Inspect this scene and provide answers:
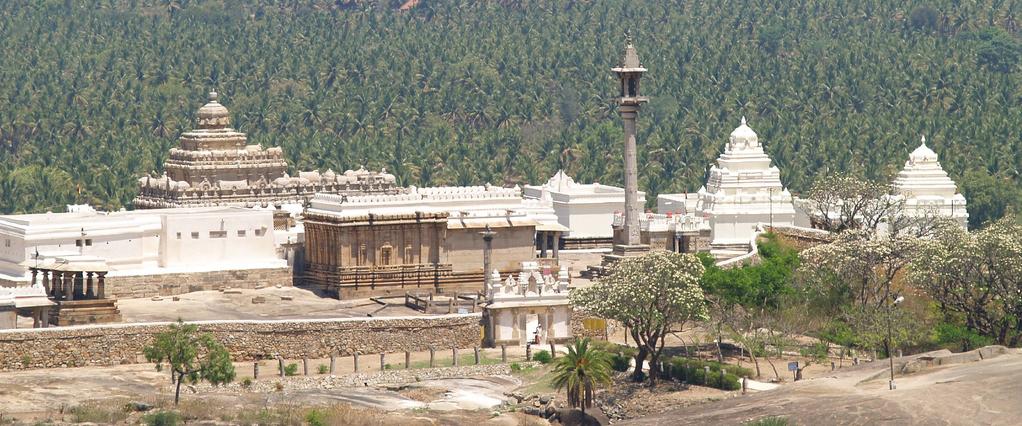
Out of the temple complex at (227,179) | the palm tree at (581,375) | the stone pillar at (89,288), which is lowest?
the palm tree at (581,375)

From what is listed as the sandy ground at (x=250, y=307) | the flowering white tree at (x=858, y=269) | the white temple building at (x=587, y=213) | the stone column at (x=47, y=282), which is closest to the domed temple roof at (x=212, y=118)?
the white temple building at (x=587, y=213)

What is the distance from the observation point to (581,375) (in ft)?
270

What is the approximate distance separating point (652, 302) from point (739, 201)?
102ft

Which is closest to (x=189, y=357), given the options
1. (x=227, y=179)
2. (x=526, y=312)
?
(x=526, y=312)

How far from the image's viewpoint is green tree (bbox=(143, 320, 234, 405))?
8250cm

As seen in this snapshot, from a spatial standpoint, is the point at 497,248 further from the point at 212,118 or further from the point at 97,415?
the point at 97,415

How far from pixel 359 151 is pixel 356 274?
60.4m

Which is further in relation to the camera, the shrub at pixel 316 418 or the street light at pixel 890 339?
the shrub at pixel 316 418

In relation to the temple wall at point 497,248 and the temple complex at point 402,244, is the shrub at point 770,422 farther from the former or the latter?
the temple wall at point 497,248

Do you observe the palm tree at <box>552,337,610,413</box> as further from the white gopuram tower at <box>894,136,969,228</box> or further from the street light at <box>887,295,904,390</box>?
the white gopuram tower at <box>894,136,969,228</box>

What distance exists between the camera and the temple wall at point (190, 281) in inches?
3873

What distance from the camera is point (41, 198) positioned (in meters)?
140

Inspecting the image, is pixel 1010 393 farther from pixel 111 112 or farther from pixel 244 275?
pixel 111 112

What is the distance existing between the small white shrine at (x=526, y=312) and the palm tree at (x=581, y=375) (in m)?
9.16
